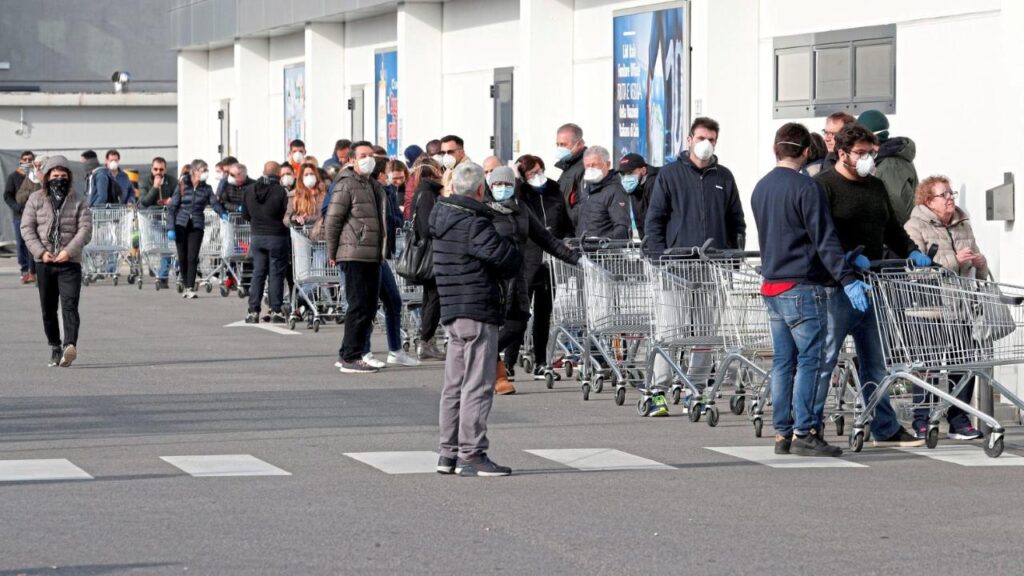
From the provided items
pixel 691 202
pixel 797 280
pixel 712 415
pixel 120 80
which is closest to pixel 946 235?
pixel 797 280

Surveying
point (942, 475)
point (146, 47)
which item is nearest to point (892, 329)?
point (942, 475)

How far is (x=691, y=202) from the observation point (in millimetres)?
14016

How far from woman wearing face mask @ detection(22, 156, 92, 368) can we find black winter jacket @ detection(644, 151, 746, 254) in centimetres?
568

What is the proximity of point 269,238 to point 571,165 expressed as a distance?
5781 millimetres

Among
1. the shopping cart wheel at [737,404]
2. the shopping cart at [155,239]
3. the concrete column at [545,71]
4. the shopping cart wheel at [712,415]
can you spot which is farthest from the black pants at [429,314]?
the shopping cart at [155,239]

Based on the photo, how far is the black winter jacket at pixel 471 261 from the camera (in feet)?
35.1

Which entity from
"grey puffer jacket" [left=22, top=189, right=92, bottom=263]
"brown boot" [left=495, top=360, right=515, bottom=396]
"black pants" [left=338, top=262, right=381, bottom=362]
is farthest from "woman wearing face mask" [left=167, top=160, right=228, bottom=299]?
"brown boot" [left=495, top=360, right=515, bottom=396]

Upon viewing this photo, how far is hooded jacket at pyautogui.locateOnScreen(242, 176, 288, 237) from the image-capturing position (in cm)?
2195

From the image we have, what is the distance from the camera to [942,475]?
10.7m

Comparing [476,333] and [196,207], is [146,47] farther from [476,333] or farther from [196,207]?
[476,333]

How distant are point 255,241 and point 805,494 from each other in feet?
42.8

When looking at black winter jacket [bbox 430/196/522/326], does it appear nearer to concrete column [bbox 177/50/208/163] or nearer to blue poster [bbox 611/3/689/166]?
blue poster [bbox 611/3/689/166]

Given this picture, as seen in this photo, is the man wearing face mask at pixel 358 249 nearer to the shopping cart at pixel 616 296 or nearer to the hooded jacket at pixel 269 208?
the shopping cart at pixel 616 296

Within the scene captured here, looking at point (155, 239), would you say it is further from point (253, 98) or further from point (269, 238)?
point (253, 98)
